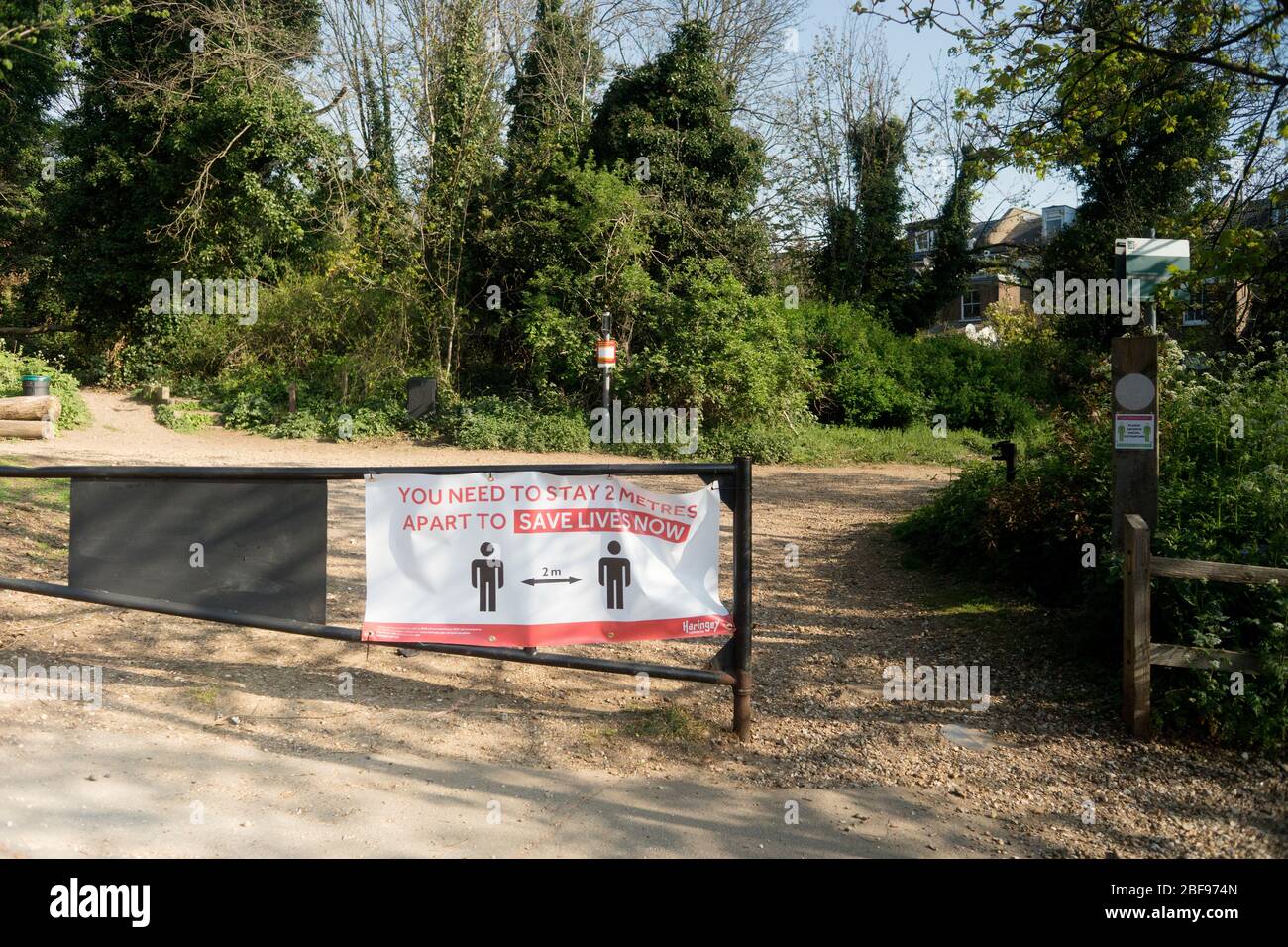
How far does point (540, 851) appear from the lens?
397 centimetres

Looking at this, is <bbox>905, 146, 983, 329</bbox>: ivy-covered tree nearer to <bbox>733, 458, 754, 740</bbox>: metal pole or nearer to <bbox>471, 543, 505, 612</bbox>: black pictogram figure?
<bbox>733, 458, 754, 740</bbox>: metal pole

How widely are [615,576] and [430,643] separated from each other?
96 cm

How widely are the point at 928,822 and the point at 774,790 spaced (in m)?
0.68

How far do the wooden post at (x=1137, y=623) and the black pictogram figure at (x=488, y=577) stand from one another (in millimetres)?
3195

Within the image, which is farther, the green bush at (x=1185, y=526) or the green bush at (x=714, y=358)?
the green bush at (x=714, y=358)

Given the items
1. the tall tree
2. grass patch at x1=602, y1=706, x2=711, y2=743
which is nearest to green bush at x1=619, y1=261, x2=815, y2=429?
the tall tree

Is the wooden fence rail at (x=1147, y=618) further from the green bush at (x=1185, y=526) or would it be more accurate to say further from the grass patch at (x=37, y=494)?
the grass patch at (x=37, y=494)

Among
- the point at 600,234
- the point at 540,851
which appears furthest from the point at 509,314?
the point at 540,851

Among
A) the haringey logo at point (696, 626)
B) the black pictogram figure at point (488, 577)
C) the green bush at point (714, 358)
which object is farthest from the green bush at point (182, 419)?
the haringey logo at point (696, 626)

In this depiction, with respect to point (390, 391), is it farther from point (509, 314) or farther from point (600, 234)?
point (600, 234)

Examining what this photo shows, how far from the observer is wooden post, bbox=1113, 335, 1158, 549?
617cm

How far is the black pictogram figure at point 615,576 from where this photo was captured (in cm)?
512

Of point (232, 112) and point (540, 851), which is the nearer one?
point (540, 851)

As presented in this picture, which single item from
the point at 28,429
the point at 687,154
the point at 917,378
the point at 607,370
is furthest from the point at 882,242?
Answer: the point at 28,429
